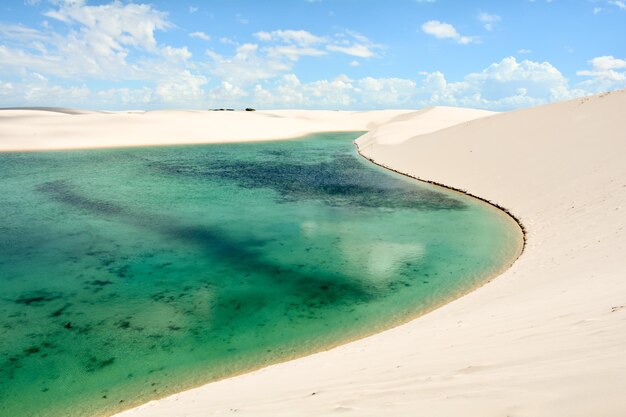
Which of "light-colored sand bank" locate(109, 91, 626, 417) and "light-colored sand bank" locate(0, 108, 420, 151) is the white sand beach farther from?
"light-colored sand bank" locate(0, 108, 420, 151)

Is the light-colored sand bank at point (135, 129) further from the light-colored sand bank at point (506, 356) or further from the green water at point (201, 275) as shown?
the light-colored sand bank at point (506, 356)

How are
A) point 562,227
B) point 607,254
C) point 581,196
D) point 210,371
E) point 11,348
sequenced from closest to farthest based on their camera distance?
point 210,371
point 11,348
point 607,254
point 562,227
point 581,196

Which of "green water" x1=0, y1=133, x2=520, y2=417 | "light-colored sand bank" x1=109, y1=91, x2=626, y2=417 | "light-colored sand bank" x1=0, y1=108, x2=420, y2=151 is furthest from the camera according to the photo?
"light-colored sand bank" x1=0, y1=108, x2=420, y2=151

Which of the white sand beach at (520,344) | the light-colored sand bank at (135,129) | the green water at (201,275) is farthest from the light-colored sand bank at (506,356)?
the light-colored sand bank at (135,129)

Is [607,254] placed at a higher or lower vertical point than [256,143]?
lower

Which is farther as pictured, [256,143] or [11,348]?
[256,143]

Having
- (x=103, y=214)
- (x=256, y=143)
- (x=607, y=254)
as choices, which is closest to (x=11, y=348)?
(x=103, y=214)

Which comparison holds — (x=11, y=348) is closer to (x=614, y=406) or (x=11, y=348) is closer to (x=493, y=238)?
(x=614, y=406)

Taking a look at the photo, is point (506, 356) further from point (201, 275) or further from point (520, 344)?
point (201, 275)

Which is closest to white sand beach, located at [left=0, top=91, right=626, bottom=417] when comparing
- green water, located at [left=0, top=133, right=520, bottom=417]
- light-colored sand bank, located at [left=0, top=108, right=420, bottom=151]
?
green water, located at [left=0, top=133, right=520, bottom=417]
